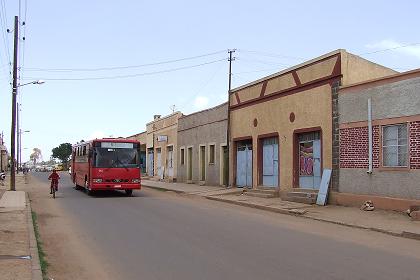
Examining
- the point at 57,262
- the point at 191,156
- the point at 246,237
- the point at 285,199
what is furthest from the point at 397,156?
the point at 191,156

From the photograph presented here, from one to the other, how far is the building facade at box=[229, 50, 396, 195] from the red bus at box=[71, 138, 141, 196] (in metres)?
5.96

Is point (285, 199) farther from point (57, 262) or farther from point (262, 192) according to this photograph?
point (57, 262)

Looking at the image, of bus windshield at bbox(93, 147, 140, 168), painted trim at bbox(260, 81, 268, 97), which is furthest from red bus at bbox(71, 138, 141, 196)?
painted trim at bbox(260, 81, 268, 97)

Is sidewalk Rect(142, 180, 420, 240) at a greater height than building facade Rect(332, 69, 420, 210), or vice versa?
building facade Rect(332, 69, 420, 210)

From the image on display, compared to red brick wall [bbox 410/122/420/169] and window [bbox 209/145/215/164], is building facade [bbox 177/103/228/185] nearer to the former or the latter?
window [bbox 209/145/215/164]

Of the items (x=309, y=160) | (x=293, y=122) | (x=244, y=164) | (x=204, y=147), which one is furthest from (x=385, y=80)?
(x=204, y=147)

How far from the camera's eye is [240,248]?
1017 cm

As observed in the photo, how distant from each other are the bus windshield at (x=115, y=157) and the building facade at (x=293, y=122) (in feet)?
19.6

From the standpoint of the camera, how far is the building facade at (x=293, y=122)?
64.2 ft

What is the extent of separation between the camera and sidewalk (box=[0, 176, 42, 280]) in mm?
7621

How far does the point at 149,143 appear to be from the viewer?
167 feet

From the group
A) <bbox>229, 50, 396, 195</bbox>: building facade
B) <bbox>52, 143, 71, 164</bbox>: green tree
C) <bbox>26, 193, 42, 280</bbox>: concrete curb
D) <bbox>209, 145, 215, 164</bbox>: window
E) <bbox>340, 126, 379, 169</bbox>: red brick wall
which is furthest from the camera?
<bbox>52, 143, 71, 164</bbox>: green tree

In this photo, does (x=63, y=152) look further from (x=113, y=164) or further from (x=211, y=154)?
(x=113, y=164)

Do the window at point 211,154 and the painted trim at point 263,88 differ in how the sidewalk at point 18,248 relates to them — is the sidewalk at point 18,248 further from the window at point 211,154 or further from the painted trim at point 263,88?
the window at point 211,154
